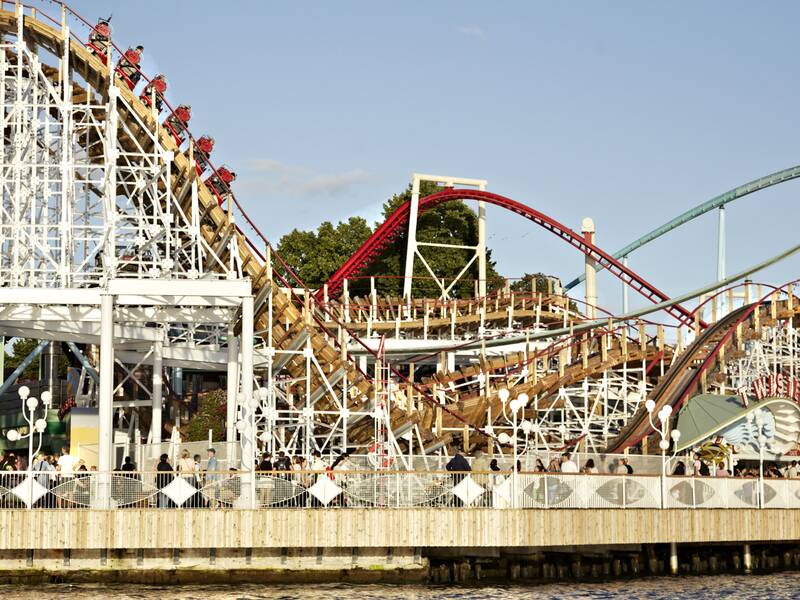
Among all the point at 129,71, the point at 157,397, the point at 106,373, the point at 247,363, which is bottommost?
the point at 157,397

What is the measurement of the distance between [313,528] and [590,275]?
37129mm

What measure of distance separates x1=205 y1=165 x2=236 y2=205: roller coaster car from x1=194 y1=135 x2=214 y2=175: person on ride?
1.53 ft

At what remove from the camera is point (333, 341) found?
1822 inches

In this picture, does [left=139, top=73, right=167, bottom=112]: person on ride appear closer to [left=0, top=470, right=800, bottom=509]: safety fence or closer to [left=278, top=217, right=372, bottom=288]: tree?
[left=0, top=470, right=800, bottom=509]: safety fence

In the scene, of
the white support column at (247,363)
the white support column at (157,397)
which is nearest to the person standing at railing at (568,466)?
the white support column at (247,363)

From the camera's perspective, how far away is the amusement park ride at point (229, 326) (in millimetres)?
38094

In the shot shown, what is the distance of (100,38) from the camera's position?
46625mm

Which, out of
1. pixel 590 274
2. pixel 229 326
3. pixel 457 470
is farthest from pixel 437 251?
pixel 457 470

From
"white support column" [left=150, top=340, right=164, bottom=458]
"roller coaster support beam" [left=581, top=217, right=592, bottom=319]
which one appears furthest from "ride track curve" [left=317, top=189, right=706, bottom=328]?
"white support column" [left=150, top=340, right=164, bottom=458]

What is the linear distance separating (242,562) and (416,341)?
3024 centimetres

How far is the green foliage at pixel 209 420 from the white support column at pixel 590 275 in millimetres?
20863

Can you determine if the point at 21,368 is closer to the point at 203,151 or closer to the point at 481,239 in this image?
the point at 203,151

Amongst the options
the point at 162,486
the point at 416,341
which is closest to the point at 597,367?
the point at 416,341

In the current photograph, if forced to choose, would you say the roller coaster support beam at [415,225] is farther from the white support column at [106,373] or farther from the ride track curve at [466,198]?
the white support column at [106,373]
